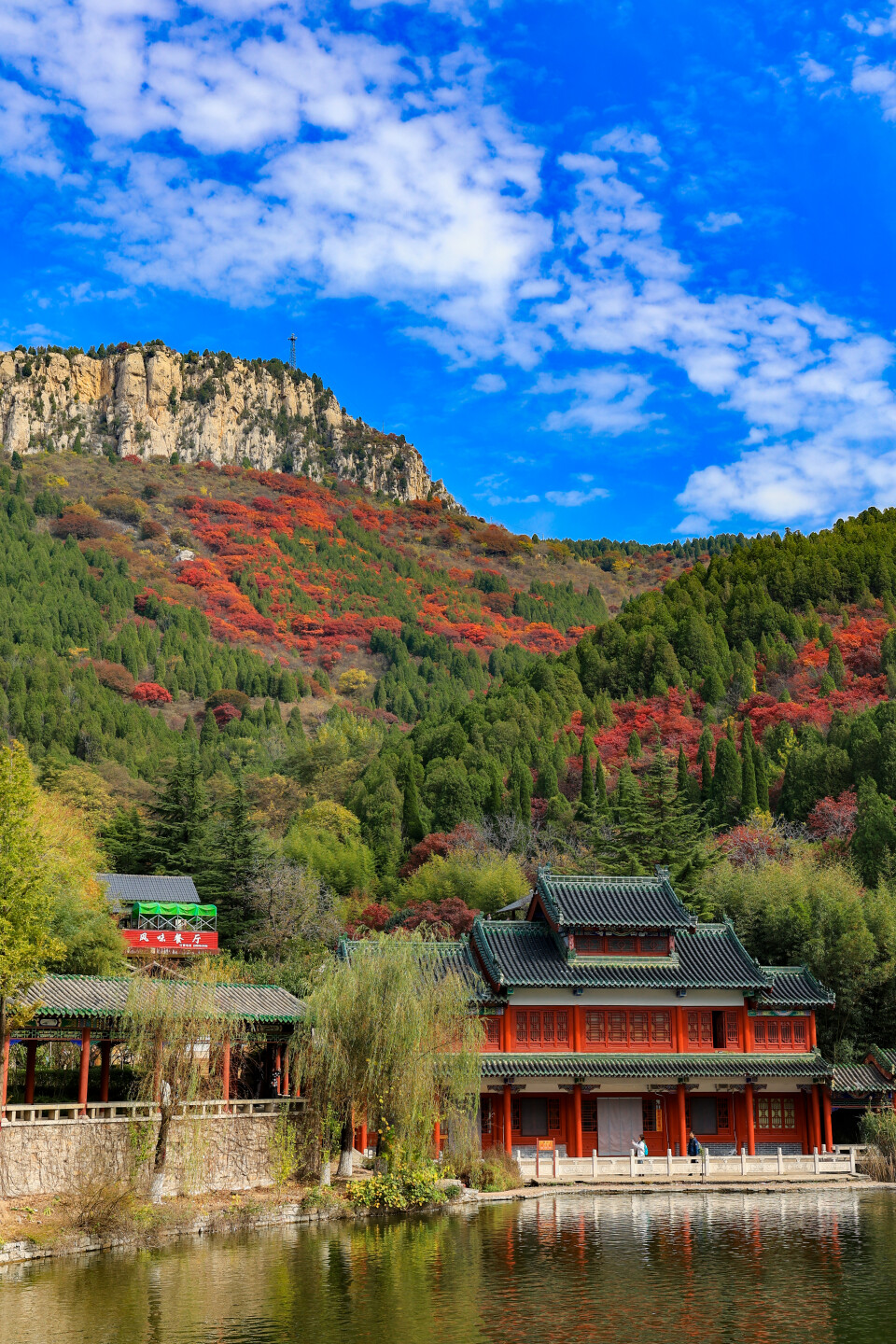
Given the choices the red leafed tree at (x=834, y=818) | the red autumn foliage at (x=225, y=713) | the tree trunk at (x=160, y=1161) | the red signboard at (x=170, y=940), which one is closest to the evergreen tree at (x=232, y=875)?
the red signboard at (x=170, y=940)

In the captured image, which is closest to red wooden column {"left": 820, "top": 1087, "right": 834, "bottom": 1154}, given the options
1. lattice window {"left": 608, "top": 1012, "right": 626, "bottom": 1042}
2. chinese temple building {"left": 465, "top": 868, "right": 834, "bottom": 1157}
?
chinese temple building {"left": 465, "top": 868, "right": 834, "bottom": 1157}

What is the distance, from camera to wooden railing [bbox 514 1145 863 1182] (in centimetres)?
4322

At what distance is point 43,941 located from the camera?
3155 centimetres

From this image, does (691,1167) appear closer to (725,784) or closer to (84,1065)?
(84,1065)

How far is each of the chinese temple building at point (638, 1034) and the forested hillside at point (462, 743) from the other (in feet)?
19.4

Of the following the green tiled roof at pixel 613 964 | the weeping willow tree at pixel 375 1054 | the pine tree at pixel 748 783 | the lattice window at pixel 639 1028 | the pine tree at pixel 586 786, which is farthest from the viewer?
the pine tree at pixel 586 786

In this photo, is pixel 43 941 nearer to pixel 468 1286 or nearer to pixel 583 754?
pixel 468 1286

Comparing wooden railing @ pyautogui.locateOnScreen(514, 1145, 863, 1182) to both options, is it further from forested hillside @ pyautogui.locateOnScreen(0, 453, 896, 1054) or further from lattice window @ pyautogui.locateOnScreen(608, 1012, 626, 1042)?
forested hillside @ pyautogui.locateOnScreen(0, 453, 896, 1054)

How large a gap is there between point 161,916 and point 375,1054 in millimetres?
28329

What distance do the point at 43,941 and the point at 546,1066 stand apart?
21.5 m

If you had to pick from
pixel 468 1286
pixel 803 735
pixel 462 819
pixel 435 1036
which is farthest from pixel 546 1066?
pixel 803 735

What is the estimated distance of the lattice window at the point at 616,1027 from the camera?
48844mm

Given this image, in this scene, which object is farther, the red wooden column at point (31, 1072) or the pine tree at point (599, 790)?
the pine tree at point (599, 790)

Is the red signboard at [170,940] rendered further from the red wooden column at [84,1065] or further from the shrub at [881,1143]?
the shrub at [881,1143]
